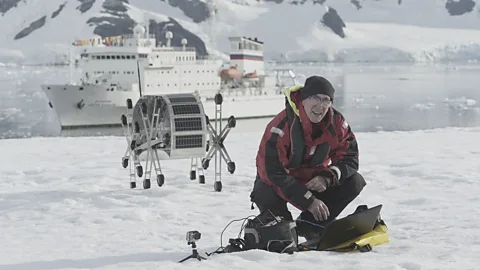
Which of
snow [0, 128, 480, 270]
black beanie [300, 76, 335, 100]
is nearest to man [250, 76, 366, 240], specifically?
black beanie [300, 76, 335, 100]

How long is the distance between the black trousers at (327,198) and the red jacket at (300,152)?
0.06m

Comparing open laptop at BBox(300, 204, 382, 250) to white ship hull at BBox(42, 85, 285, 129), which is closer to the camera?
open laptop at BBox(300, 204, 382, 250)

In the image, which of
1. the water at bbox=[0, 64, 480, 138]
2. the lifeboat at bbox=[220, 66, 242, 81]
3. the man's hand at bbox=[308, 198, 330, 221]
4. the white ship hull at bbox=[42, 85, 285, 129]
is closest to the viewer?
the man's hand at bbox=[308, 198, 330, 221]

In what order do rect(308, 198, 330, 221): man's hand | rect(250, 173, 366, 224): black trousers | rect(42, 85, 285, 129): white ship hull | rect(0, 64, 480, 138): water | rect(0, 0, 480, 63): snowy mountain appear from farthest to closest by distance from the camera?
rect(0, 0, 480, 63): snowy mountain, rect(42, 85, 285, 129): white ship hull, rect(0, 64, 480, 138): water, rect(250, 173, 366, 224): black trousers, rect(308, 198, 330, 221): man's hand

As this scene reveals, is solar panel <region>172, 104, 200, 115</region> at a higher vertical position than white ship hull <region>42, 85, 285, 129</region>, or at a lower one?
higher

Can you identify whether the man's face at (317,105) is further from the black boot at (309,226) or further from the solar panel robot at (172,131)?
the solar panel robot at (172,131)

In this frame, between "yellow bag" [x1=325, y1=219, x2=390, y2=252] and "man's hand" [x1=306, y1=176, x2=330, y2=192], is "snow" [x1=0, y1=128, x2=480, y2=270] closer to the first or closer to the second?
"yellow bag" [x1=325, y1=219, x2=390, y2=252]

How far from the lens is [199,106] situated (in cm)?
649

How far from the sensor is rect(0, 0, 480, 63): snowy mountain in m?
123

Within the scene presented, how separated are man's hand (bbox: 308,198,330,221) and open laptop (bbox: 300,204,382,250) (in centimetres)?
12

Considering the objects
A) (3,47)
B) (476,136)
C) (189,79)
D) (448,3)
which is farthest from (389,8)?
(476,136)

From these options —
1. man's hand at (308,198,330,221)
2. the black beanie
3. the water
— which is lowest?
the water

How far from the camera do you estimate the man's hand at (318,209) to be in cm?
405

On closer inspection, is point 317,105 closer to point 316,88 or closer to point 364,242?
point 316,88
